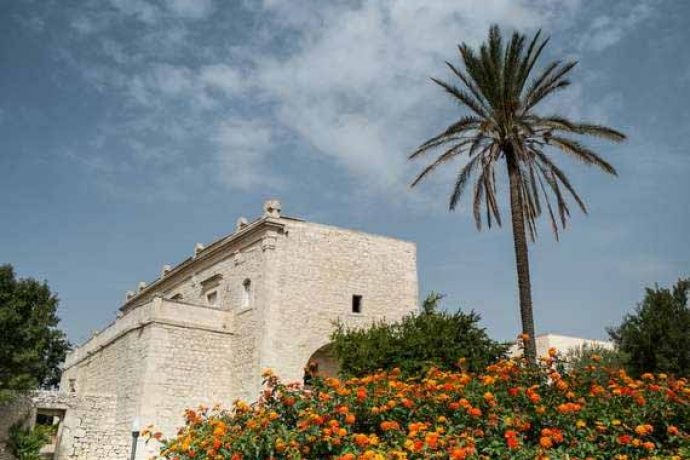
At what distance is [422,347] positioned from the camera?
2070cm

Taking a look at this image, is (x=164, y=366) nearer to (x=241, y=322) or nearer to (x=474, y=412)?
(x=241, y=322)

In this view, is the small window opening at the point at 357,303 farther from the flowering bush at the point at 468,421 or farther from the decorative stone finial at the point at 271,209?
the flowering bush at the point at 468,421

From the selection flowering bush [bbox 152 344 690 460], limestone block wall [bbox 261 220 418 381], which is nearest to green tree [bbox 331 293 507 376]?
limestone block wall [bbox 261 220 418 381]

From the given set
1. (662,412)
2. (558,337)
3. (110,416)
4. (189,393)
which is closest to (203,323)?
(189,393)

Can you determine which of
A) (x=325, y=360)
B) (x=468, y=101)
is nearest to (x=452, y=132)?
(x=468, y=101)

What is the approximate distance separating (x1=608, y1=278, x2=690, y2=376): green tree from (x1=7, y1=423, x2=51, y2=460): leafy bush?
21.2 meters

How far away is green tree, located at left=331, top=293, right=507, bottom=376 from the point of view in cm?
2052

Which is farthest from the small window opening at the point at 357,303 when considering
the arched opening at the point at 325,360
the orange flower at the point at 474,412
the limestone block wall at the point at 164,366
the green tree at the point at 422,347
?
the orange flower at the point at 474,412

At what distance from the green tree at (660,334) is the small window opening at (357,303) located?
10.3 metres

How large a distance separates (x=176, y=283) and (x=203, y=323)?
6716 millimetres

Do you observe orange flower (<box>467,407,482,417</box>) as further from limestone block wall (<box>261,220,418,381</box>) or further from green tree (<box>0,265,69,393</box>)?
green tree (<box>0,265,69,393</box>)

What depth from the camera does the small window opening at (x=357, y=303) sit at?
25.5m

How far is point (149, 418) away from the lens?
21781mm

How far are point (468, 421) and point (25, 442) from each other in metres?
19.4
